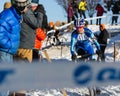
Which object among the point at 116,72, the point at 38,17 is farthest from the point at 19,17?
the point at 116,72

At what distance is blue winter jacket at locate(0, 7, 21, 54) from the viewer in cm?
568

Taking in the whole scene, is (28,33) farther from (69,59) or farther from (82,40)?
(69,59)

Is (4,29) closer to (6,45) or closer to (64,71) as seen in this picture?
(6,45)

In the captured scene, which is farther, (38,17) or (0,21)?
(38,17)

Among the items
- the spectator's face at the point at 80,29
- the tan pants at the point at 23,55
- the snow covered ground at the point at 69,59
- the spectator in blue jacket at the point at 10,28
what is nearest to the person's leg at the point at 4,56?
the spectator in blue jacket at the point at 10,28

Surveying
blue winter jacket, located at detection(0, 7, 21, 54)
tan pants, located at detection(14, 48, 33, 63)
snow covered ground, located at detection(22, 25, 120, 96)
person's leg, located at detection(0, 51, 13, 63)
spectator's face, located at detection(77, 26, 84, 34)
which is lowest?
snow covered ground, located at detection(22, 25, 120, 96)

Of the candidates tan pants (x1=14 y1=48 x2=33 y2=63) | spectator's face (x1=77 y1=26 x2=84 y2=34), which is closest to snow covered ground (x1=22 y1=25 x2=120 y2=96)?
tan pants (x1=14 y1=48 x2=33 y2=63)

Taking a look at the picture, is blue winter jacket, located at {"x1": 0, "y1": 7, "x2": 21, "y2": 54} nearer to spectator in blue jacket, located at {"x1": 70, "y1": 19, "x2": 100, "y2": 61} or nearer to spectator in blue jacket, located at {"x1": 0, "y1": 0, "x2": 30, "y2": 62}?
spectator in blue jacket, located at {"x1": 0, "y1": 0, "x2": 30, "y2": 62}

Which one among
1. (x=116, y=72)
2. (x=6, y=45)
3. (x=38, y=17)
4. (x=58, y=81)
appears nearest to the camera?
(x=58, y=81)

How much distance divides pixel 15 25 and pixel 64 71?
3582 mm

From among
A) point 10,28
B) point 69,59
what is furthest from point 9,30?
point 69,59

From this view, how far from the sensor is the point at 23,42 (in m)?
6.62

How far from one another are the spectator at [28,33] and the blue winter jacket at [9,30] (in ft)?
1.96

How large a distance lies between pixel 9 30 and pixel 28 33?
984 mm
